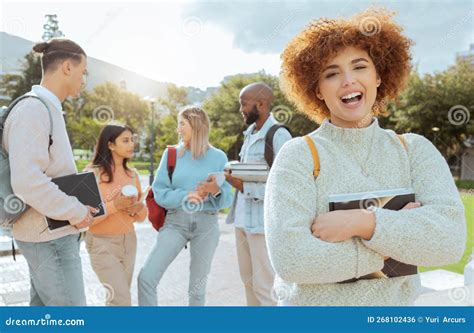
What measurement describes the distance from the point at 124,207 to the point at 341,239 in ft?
6.71

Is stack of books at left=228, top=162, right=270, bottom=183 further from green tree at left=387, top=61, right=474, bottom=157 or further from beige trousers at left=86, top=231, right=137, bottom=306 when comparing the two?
green tree at left=387, top=61, right=474, bottom=157

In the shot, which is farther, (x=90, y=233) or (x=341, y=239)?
(x=90, y=233)

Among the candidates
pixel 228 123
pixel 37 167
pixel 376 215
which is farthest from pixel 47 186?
pixel 228 123

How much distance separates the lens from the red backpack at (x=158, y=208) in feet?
10.3

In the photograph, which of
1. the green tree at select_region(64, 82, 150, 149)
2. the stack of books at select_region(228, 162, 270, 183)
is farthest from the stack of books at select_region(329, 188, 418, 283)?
the green tree at select_region(64, 82, 150, 149)

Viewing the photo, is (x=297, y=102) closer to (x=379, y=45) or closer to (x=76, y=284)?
(x=379, y=45)

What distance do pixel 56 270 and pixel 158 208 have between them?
1.11m

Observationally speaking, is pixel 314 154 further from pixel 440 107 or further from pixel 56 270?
pixel 440 107

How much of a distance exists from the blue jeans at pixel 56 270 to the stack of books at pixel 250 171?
1.19m

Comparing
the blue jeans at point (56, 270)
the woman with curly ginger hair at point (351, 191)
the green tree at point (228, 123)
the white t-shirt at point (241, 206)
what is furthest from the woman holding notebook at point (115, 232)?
the green tree at point (228, 123)

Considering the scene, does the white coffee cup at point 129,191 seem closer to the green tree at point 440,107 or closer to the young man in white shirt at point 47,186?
the young man in white shirt at point 47,186

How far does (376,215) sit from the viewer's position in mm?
1191
